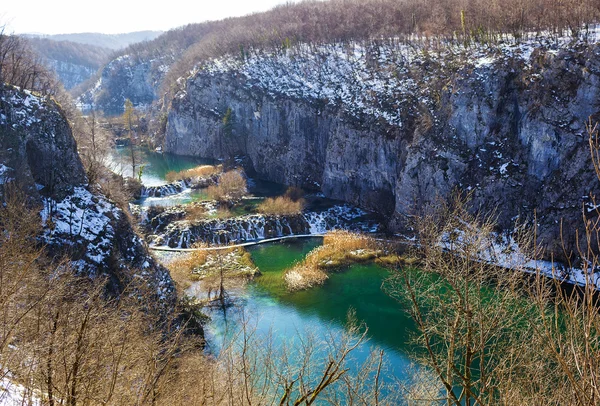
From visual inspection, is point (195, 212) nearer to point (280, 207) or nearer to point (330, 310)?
point (280, 207)

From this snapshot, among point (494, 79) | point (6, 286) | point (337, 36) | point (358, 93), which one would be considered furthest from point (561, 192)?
point (337, 36)

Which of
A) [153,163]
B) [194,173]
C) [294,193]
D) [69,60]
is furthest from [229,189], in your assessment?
[69,60]

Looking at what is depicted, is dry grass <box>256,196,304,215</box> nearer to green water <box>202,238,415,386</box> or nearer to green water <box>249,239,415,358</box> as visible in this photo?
green water <box>249,239,415,358</box>

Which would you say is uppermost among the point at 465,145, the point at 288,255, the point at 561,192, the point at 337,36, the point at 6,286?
the point at 337,36

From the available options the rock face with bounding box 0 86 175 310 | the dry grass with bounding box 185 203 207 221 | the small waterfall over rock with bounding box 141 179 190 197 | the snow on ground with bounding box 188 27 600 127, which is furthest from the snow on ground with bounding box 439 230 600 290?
the small waterfall over rock with bounding box 141 179 190 197

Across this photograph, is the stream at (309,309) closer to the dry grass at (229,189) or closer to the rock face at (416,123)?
the rock face at (416,123)

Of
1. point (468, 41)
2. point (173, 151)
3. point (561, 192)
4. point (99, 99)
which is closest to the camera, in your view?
point (561, 192)

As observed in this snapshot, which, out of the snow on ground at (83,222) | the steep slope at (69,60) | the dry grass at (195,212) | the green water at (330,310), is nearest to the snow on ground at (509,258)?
the green water at (330,310)

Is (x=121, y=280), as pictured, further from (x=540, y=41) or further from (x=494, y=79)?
(x=540, y=41)
